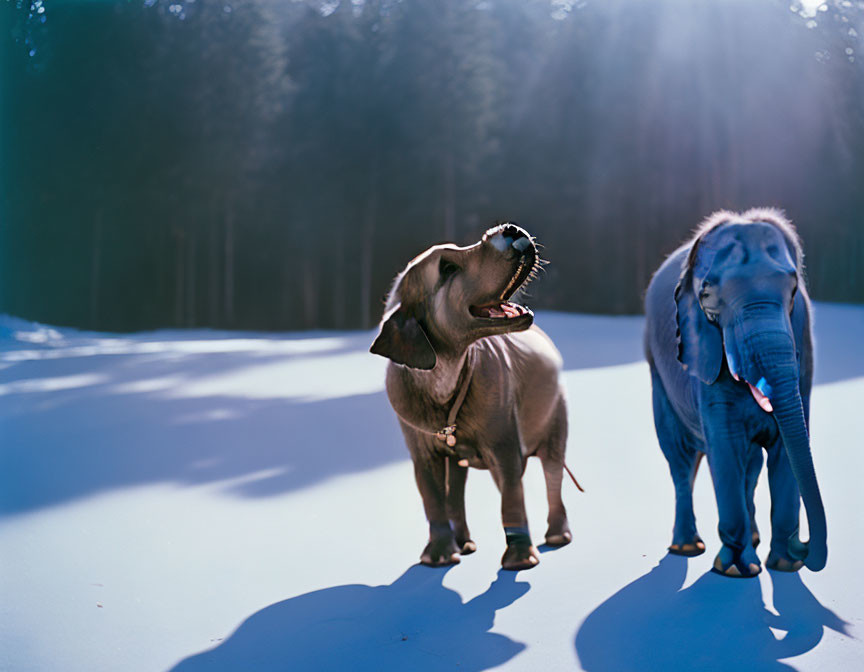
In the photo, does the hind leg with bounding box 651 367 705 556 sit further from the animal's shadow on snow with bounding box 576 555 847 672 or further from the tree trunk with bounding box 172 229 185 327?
the tree trunk with bounding box 172 229 185 327

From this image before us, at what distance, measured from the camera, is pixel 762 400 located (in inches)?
117

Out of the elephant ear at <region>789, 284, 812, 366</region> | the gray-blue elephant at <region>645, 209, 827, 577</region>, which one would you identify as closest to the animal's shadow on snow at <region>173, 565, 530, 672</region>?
the gray-blue elephant at <region>645, 209, 827, 577</region>

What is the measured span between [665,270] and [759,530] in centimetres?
133

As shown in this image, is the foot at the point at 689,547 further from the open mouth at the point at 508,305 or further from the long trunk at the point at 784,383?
the open mouth at the point at 508,305

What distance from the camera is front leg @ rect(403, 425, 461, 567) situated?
3.53 metres

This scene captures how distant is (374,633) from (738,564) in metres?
→ 1.45

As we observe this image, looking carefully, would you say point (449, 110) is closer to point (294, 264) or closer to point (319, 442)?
point (294, 264)

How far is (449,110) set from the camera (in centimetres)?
1911

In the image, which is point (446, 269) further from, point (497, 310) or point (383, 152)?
point (383, 152)

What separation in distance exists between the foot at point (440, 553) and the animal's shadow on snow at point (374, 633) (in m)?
0.17

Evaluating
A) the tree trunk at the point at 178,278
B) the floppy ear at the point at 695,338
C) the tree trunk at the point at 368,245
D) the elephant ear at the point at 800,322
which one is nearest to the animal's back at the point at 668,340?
the floppy ear at the point at 695,338

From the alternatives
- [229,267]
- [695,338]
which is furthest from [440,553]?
[229,267]

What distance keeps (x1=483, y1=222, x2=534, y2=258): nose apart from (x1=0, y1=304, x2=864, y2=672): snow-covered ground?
4.26 feet

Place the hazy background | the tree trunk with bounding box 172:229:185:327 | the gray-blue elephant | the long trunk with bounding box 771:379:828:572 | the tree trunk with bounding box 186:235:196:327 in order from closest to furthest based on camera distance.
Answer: the long trunk with bounding box 771:379:828:572
the gray-blue elephant
the hazy background
the tree trunk with bounding box 186:235:196:327
the tree trunk with bounding box 172:229:185:327
